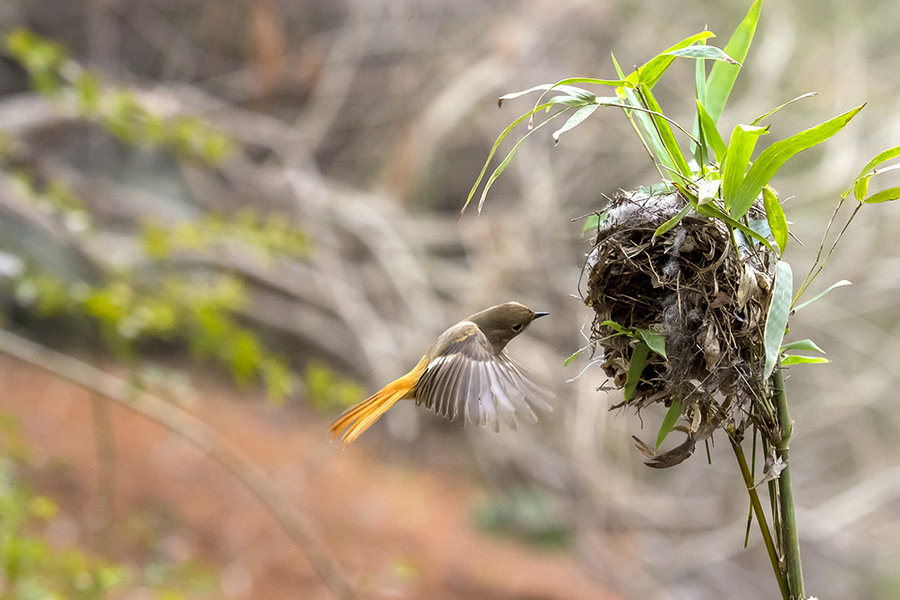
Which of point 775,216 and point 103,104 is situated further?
point 103,104

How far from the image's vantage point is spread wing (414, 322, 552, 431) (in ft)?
5.52

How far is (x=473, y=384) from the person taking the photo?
177 cm

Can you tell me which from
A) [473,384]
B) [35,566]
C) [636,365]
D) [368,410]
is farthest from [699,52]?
[35,566]

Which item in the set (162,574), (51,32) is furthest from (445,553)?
(51,32)

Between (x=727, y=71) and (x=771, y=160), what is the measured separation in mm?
289

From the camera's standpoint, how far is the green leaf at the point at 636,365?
1.29m

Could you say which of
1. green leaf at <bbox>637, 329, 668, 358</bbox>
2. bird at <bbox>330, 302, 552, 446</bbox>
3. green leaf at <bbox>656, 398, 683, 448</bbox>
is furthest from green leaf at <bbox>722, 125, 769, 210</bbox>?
bird at <bbox>330, 302, 552, 446</bbox>

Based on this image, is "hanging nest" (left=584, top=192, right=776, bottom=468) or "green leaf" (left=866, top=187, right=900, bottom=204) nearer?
"green leaf" (left=866, top=187, right=900, bottom=204)

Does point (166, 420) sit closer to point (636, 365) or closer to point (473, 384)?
point (473, 384)

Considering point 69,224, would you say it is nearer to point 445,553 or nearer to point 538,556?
point 445,553

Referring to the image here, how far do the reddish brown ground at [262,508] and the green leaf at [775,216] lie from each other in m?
4.46

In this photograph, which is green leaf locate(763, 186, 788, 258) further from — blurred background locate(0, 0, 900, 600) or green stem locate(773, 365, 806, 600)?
blurred background locate(0, 0, 900, 600)

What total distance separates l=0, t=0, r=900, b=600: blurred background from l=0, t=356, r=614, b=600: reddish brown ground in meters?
0.03

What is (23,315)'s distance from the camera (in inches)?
284
